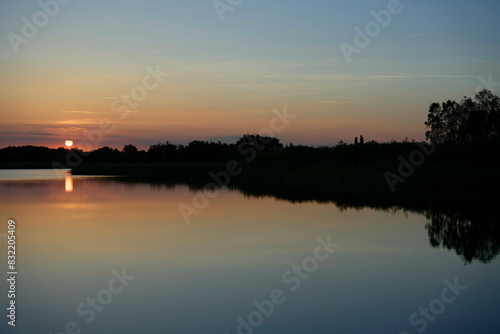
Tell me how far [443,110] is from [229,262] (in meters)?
55.1

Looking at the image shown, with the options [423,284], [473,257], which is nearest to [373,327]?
[423,284]

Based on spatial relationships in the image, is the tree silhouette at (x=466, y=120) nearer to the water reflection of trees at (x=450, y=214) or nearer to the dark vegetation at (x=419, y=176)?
the dark vegetation at (x=419, y=176)
